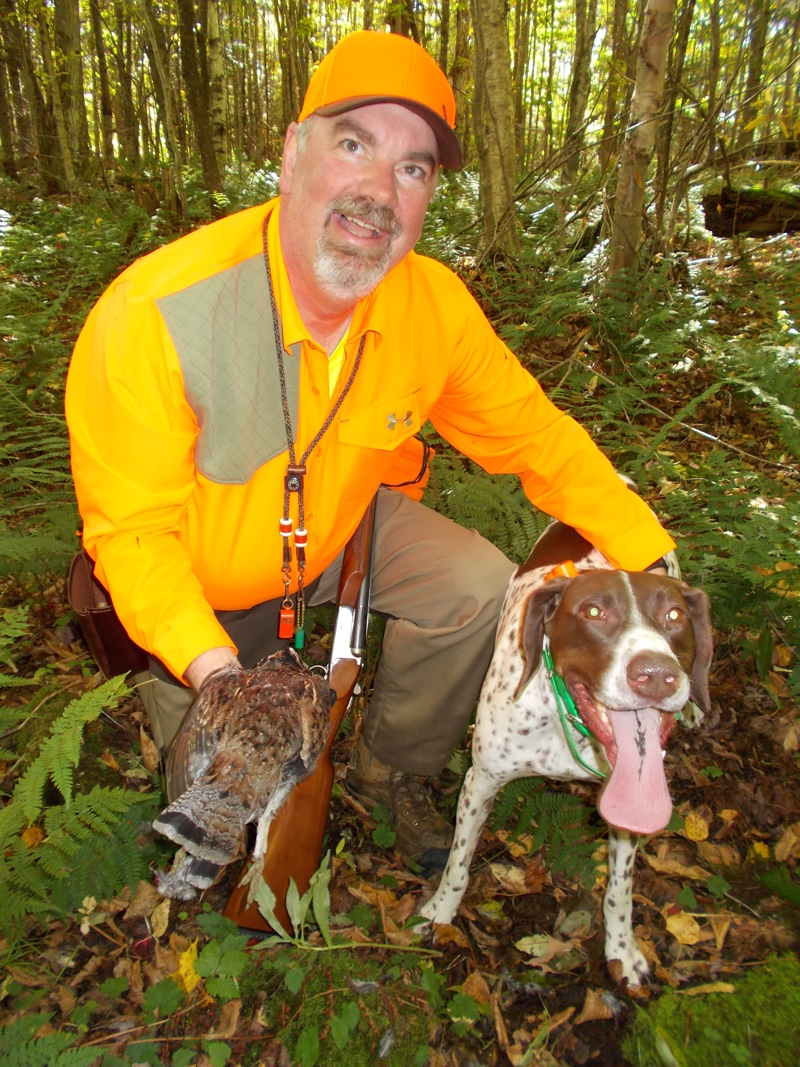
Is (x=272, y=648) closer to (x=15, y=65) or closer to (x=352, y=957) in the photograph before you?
(x=352, y=957)

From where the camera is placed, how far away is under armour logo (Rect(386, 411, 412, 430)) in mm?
3035

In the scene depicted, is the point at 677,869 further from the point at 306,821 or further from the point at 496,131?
the point at 496,131

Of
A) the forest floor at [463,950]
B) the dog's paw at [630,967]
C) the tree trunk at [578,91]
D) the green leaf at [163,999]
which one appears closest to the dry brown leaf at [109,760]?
the forest floor at [463,950]

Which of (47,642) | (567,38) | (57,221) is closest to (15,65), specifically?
(57,221)

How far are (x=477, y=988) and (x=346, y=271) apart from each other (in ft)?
8.94

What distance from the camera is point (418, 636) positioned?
331cm

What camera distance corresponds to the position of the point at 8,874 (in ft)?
8.30

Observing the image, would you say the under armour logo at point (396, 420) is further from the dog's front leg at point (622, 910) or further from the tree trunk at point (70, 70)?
the tree trunk at point (70, 70)

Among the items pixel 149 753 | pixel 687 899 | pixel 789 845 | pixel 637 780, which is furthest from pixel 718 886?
pixel 149 753

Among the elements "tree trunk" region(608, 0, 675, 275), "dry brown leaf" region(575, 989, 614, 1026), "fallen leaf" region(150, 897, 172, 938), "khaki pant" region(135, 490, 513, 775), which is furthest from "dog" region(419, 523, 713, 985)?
"tree trunk" region(608, 0, 675, 275)

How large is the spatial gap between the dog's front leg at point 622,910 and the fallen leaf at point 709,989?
0.16m

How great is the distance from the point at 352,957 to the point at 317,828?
60 cm

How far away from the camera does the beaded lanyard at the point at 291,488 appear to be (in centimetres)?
267

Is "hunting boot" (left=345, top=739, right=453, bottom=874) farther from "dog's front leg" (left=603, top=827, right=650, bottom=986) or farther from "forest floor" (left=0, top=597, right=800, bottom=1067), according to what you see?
"dog's front leg" (left=603, top=827, right=650, bottom=986)
